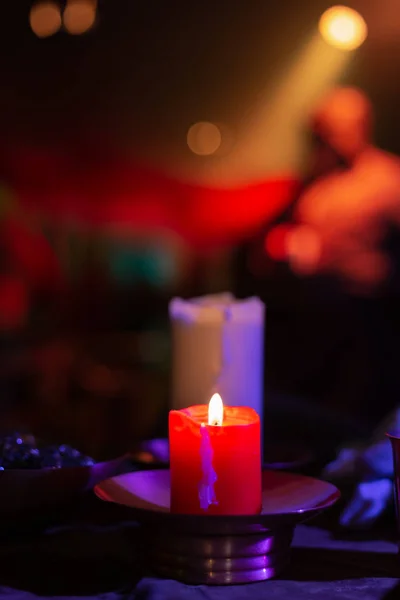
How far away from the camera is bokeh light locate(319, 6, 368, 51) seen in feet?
6.39

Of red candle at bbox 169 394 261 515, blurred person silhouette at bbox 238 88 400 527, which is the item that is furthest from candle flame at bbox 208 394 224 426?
blurred person silhouette at bbox 238 88 400 527

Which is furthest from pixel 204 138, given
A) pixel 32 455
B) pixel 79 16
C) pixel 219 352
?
pixel 32 455

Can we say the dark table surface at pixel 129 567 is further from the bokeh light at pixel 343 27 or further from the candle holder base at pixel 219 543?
the bokeh light at pixel 343 27

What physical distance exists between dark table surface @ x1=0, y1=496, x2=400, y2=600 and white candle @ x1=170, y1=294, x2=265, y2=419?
139 millimetres

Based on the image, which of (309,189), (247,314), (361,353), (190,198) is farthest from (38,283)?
(247,314)

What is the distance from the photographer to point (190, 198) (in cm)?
327

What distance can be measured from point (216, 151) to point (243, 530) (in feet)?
8.17

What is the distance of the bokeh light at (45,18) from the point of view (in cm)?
250

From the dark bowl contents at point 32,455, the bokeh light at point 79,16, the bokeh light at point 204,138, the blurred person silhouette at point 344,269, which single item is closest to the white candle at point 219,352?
the dark bowl contents at point 32,455

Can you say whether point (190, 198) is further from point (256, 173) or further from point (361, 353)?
point (361, 353)

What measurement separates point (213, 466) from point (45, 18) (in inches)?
95.1

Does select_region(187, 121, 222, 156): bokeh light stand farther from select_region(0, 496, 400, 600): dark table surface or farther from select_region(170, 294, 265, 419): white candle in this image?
select_region(0, 496, 400, 600): dark table surface

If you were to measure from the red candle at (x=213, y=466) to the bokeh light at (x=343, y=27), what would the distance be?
1.62 meters

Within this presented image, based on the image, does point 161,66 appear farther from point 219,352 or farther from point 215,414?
point 215,414
